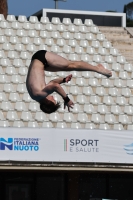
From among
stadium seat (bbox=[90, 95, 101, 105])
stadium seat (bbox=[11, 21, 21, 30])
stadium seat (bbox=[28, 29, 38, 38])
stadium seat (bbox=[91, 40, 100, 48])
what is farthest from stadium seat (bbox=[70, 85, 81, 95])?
stadium seat (bbox=[11, 21, 21, 30])

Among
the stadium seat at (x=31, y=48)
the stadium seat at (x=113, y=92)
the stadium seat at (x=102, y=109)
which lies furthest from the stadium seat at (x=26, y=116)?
the stadium seat at (x=113, y=92)

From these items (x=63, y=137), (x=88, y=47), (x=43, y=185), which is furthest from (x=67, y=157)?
(x=88, y=47)

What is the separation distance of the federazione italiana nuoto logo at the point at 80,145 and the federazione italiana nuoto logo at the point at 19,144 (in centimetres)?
71

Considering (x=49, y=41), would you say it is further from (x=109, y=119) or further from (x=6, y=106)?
(x=109, y=119)

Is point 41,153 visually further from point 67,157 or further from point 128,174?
point 128,174

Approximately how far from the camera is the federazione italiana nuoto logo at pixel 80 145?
53.1ft

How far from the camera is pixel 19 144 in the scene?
629 inches

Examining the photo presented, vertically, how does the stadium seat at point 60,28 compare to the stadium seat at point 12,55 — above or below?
above

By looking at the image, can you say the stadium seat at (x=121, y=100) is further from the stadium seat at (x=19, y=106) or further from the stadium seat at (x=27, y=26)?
the stadium seat at (x=27, y=26)

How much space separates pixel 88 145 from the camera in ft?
53.3

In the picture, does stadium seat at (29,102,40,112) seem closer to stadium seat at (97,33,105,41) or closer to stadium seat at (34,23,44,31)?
stadium seat at (34,23,44,31)

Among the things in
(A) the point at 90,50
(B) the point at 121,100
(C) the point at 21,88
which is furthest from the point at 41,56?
(A) the point at 90,50

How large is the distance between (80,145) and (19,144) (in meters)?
1.43

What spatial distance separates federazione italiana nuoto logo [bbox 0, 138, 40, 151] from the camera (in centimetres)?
1586
